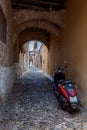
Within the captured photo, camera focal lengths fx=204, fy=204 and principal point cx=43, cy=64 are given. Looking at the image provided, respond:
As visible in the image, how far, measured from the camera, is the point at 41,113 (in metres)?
4.51

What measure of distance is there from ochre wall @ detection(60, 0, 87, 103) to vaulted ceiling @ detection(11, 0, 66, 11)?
688 millimetres

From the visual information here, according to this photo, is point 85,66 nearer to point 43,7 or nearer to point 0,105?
point 0,105

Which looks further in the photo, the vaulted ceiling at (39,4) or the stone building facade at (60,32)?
the vaulted ceiling at (39,4)

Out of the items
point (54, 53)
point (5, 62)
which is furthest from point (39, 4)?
point (54, 53)

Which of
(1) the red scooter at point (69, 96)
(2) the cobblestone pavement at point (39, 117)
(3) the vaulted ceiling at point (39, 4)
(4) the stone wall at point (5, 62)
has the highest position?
(3) the vaulted ceiling at point (39, 4)

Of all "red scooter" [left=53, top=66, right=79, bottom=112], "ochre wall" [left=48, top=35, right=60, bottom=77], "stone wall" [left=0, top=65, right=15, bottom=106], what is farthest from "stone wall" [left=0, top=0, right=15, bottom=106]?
"ochre wall" [left=48, top=35, right=60, bottom=77]

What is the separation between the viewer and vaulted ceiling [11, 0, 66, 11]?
744 cm

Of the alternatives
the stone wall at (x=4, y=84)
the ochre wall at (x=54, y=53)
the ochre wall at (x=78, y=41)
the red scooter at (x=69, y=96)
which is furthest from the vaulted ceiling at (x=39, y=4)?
the red scooter at (x=69, y=96)

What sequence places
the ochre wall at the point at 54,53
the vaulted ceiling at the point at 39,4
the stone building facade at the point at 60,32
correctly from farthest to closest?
the ochre wall at the point at 54,53 → the vaulted ceiling at the point at 39,4 → the stone building facade at the point at 60,32

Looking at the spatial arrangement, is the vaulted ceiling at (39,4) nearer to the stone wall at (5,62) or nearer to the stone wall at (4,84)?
the stone wall at (5,62)

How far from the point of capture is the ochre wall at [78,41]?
5031mm

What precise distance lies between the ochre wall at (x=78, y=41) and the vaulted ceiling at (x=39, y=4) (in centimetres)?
69

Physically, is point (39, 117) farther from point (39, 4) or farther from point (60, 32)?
point (60, 32)

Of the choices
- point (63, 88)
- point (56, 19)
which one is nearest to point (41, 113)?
point (63, 88)
